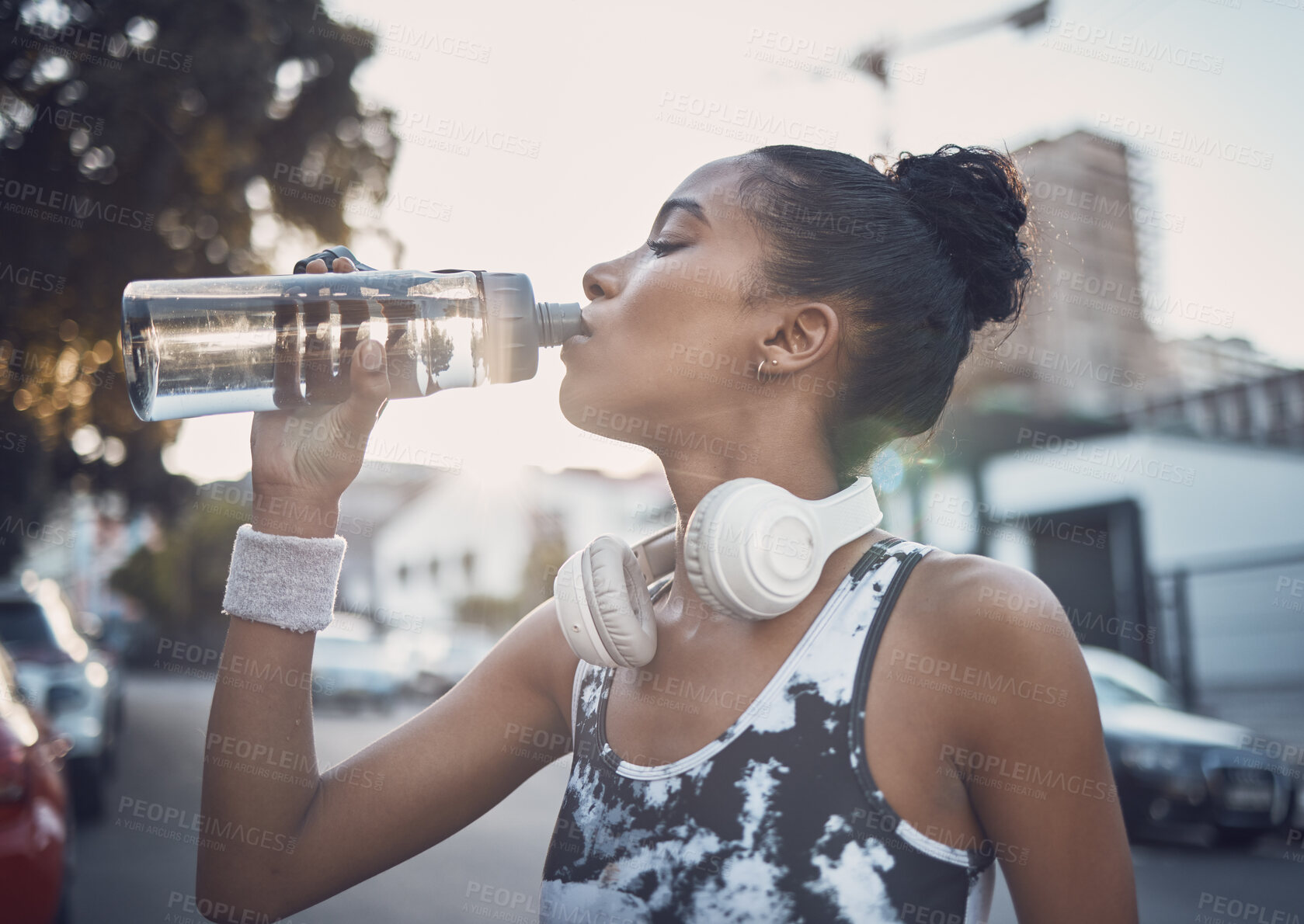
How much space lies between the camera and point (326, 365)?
1686 millimetres

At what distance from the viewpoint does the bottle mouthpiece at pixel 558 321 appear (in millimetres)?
1671

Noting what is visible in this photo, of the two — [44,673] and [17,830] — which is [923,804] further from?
[44,673]

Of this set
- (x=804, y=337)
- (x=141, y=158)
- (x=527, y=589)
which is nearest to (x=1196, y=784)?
(x=804, y=337)

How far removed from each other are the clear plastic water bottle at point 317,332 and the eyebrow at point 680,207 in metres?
0.21

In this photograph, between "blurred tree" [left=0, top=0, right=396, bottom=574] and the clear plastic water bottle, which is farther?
"blurred tree" [left=0, top=0, right=396, bottom=574]

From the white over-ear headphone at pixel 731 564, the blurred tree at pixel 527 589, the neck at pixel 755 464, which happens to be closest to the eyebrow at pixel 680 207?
the neck at pixel 755 464

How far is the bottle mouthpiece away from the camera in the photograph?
167cm

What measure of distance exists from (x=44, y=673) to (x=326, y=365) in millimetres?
7681

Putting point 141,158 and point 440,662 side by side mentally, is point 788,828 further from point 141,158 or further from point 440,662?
point 440,662

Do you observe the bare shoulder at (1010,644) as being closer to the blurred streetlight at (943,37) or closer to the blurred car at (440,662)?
the blurred streetlight at (943,37)

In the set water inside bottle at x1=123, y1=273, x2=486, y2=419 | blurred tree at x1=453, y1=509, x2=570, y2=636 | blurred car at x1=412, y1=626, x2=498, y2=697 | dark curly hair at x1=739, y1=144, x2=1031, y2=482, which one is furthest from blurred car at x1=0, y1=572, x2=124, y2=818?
blurred tree at x1=453, y1=509, x2=570, y2=636

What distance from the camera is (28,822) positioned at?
3600mm

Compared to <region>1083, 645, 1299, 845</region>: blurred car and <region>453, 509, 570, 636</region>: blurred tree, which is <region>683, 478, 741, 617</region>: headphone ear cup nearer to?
<region>1083, 645, 1299, 845</region>: blurred car

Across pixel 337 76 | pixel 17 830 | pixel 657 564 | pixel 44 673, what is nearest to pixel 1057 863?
pixel 657 564
